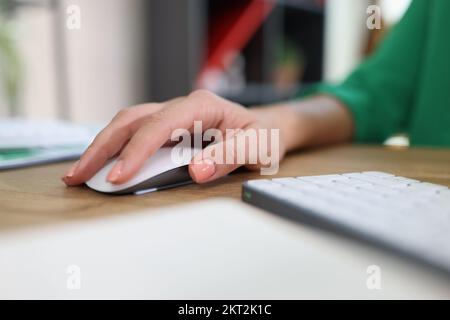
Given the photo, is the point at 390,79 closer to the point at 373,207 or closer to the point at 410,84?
the point at 410,84

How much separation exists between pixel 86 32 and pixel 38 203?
1.52 meters

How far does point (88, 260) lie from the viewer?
26cm

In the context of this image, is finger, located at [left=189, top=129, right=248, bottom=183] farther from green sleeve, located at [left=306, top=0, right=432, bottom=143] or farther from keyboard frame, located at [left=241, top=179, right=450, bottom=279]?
green sleeve, located at [left=306, top=0, right=432, bottom=143]

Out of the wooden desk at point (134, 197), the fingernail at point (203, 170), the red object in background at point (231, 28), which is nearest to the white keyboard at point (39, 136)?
the wooden desk at point (134, 197)

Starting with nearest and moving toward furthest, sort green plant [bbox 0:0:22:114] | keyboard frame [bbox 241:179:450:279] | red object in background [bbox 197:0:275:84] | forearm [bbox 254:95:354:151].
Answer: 1. keyboard frame [bbox 241:179:450:279]
2. forearm [bbox 254:95:354:151]
3. green plant [bbox 0:0:22:114]
4. red object in background [bbox 197:0:275:84]

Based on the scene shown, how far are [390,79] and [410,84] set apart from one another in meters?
0.06

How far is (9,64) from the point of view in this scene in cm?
145

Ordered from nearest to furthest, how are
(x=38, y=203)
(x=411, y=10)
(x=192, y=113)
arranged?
(x=38, y=203), (x=192, y=113), (x=411, y=10)

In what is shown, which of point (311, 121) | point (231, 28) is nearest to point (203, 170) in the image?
point (311, 121)

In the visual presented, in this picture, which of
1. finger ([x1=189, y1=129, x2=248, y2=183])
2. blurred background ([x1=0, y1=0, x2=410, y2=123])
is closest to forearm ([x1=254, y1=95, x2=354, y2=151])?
finger ([x1=189, y1=129, x2=248, y2=183])

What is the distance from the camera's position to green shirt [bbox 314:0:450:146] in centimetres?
89

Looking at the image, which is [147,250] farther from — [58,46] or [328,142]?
[58,46]

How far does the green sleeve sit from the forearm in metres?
0.06

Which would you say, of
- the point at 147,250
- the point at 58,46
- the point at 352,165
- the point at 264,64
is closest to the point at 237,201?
the point at 147,250
